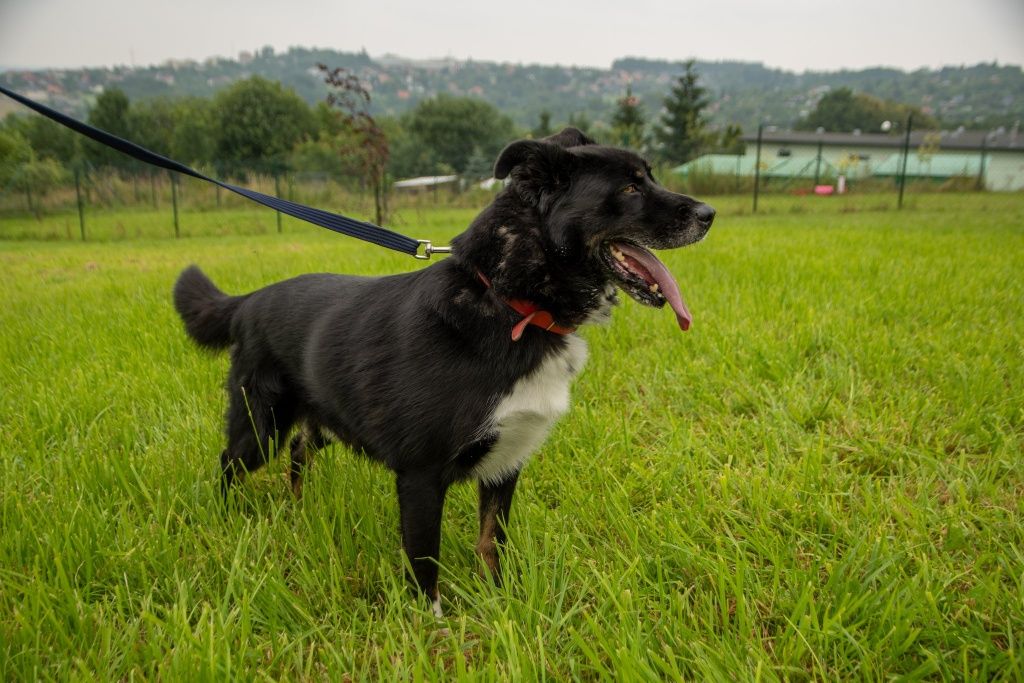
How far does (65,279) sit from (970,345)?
963 centimetres

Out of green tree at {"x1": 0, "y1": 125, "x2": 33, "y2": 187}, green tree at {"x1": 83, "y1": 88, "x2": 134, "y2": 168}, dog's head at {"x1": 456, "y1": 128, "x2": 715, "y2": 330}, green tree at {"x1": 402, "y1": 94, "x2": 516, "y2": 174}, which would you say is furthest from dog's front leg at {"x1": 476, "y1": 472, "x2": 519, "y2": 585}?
green tree at {"x1": 83, "y1": 88, "x2": 134, "y2": 168}

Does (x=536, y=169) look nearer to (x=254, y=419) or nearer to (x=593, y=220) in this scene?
(x=593, y=220)

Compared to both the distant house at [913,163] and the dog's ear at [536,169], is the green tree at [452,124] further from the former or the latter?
the dog's ear at [536,169]

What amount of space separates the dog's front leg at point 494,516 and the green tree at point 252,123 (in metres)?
55.3

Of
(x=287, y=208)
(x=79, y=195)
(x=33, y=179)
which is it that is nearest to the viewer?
(x=287, y=208)

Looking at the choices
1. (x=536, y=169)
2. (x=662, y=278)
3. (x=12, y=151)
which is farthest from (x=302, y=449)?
(x=12, y=151)

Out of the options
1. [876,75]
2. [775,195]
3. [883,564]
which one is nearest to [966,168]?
[775,195]

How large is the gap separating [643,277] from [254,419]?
1597 millimetres

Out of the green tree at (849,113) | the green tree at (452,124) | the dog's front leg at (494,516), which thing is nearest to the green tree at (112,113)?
the green tree at (452,124)

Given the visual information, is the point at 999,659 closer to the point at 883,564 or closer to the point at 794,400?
the point at 883,564

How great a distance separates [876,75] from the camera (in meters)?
166

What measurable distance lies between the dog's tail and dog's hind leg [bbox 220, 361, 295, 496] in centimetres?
28

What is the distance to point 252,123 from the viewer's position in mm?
52250

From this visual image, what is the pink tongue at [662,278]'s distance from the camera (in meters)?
1.94
